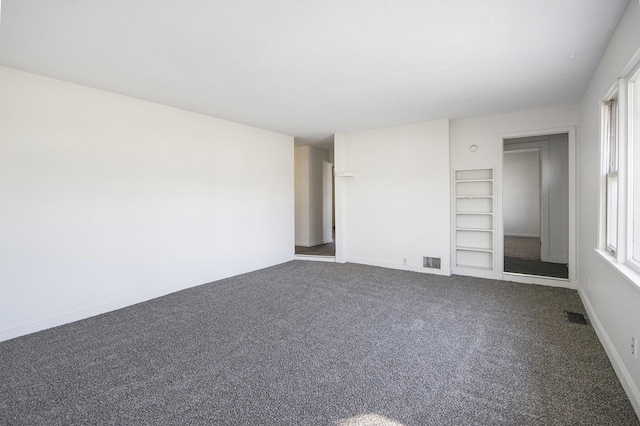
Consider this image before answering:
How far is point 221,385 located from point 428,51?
10.5 feet

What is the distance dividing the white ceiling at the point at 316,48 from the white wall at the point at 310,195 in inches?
142

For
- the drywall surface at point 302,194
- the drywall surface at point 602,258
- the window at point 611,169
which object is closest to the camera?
the drywall surface at point 602,258

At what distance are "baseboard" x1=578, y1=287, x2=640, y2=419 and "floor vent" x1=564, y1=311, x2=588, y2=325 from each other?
0.21 ft

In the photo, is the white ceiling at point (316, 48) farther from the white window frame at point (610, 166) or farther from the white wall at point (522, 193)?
the white wall at point (522, 193)

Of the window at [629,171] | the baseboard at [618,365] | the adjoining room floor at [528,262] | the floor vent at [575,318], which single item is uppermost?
the window at [629,171]

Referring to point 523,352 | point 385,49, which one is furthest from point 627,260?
point 385,49

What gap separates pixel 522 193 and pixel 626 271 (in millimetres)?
8104

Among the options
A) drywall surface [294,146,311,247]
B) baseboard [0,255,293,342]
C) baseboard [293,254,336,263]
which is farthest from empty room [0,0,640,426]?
drywall surface [294,146,311,247]

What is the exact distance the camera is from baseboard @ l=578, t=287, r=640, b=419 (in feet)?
6.20

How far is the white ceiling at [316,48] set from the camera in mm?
2160

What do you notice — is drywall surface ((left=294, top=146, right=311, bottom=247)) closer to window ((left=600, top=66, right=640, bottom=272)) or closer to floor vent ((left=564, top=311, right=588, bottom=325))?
floor vent ((left=564, top=311, right=588, bottom=325))

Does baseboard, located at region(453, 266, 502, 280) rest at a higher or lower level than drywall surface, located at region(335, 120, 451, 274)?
lower

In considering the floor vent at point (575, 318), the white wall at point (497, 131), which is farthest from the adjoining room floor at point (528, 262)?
the floor vent at point (575, 318)

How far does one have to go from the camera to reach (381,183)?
19.5ft
